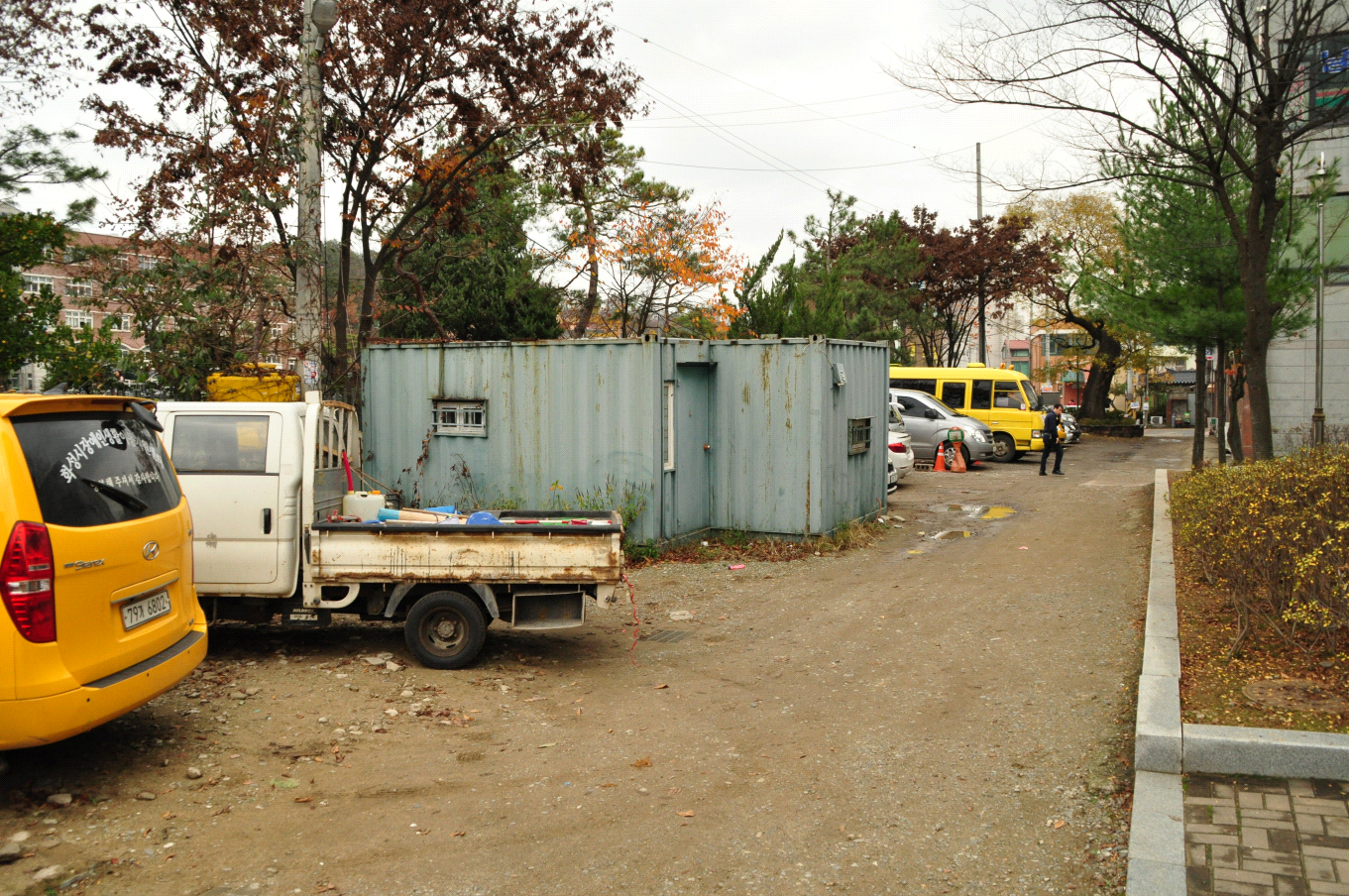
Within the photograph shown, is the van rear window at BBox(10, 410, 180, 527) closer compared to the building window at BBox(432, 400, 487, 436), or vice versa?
the van rear window at BBox(10, 410, 180, 527)

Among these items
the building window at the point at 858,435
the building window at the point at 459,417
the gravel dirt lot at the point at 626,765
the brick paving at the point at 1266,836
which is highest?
the building window at the point at 459,417

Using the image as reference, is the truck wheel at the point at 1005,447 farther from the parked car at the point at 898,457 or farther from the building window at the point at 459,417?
the building window at the point at 459,417

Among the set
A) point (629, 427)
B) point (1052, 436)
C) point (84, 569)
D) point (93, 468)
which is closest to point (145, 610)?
point (84, 569)

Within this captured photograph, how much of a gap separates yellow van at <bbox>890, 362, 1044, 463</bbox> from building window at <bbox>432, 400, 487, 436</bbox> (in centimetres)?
1690

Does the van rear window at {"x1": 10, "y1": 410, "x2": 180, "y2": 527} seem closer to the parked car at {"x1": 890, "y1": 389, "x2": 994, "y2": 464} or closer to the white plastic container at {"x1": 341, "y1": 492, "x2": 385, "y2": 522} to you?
the white plastic container at {"x1": 341, "y1": 492, "x2": 385, "y2": 522}

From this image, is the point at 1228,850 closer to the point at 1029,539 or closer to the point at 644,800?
the point at 644,800

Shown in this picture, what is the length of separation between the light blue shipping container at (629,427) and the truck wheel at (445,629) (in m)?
4.83

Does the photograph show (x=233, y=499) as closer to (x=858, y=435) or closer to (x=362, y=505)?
(x=362, y=505)

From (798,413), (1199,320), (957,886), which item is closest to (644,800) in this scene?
(957,886)

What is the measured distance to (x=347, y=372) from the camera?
13500 mm

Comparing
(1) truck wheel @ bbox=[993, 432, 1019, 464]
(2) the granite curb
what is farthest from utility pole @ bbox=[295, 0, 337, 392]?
(1) truck wheel @ bbox=[993, 432, 1019, 464]

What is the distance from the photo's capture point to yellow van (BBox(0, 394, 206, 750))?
4.29 metres

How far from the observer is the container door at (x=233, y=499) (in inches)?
280

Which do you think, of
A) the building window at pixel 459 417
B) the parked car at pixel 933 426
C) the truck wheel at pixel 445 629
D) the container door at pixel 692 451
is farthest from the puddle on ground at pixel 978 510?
the truck wheel at pixel 445 629
